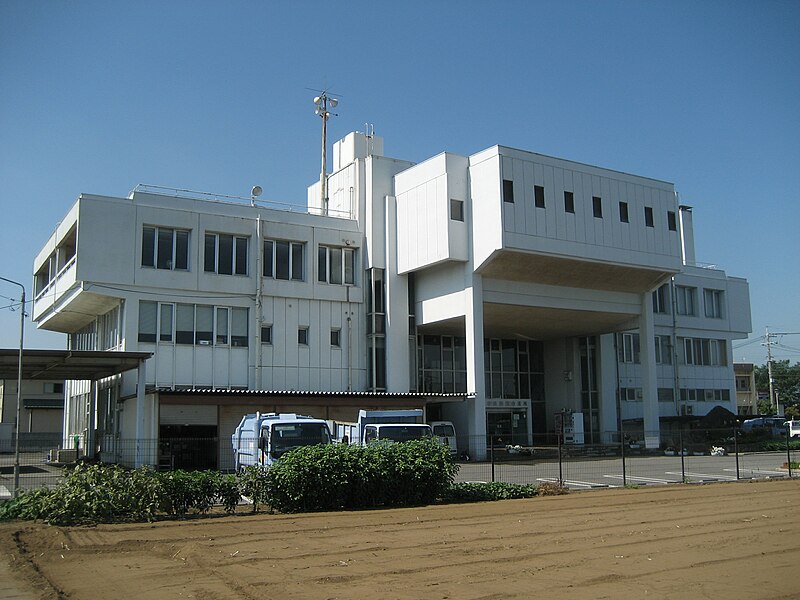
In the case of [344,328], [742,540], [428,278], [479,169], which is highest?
[479,169]

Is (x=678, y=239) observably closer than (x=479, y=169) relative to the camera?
No

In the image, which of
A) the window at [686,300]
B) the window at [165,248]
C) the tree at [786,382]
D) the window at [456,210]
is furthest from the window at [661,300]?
the tree at [786,382]

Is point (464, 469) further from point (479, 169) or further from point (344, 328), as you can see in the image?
point (479, 169)

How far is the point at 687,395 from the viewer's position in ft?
177

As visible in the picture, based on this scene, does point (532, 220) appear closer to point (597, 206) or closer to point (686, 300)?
point (597, 206)

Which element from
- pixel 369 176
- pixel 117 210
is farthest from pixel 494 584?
pixel 369 176

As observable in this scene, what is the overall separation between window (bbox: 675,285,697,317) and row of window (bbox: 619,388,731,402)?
5.22 meters

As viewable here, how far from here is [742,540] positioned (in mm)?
13484

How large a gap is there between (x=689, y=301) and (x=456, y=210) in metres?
24.0

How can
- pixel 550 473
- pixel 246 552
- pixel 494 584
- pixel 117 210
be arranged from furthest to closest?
pixel 117 210
pixel 550 473
pixel 246 552
pixel 494 584

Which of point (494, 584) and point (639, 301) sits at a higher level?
point (639, 301)

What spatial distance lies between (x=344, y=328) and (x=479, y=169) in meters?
10.2

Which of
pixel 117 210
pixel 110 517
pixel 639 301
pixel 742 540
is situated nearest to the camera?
pixel 742 540

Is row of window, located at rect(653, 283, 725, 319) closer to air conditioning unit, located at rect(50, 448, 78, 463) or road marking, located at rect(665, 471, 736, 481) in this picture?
road marking, located at rect(665, 471, 736, 481)
